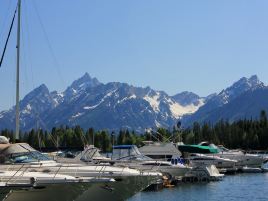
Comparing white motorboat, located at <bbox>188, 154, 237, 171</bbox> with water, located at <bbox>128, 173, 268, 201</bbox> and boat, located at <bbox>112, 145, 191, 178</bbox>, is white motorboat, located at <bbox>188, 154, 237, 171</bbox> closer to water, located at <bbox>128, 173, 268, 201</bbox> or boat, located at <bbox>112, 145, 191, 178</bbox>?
water, located at <bbox>128, 173, 268, 201</bbox>

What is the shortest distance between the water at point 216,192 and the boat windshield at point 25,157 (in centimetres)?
→ 1179

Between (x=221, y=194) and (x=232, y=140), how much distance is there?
457ft

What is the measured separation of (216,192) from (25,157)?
24.0 metres

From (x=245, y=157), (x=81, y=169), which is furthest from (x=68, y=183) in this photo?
(x=245, y=157)

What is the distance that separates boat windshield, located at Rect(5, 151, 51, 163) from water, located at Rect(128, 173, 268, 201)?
1179cm

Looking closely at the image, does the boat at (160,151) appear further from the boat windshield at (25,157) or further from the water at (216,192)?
the boat windshield at (25,157)

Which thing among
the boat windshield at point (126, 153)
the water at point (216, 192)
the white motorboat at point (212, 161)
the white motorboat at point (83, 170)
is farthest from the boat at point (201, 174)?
the white motorboat at point (83, 170)

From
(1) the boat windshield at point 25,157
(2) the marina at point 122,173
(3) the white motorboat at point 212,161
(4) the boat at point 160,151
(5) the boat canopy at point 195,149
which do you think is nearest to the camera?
(2) the marina at point 122,173

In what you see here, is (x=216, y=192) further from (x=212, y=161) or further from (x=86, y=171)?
(x=212, y=161)

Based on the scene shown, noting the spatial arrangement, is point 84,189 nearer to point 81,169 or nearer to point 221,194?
point 81,169

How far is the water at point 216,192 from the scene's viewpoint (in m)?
52.2

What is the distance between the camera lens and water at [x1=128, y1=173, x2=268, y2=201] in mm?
52178

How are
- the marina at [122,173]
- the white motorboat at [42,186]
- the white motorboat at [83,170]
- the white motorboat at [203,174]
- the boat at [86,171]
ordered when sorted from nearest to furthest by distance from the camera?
the white motorboat at [42,186]
the marina at [122,173]
the boat at [86,171]
the white motorboat at [83,170]
the white motorboat at [203,174]

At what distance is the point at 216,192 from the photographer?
57438mm
